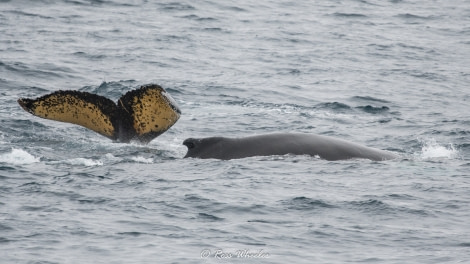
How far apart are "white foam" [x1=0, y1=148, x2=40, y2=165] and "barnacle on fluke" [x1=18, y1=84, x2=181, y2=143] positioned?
2.24 ft

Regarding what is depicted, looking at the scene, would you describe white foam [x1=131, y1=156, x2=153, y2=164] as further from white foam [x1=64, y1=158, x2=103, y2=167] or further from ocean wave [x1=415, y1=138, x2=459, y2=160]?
ocean wave [x1=415, y1=138, x2=459, y2=160]

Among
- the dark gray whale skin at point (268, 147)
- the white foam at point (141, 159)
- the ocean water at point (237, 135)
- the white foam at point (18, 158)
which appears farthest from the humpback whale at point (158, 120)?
the white foam at point (18, 158)

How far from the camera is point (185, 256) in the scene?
9422mm

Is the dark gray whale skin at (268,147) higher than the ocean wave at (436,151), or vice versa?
the dark gray whale skin at (268,147)

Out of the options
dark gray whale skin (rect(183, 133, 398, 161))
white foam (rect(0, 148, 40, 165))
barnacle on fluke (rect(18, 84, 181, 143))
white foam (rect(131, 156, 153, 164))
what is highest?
barnacle on fluke (rect(18, 84, 181, 143))

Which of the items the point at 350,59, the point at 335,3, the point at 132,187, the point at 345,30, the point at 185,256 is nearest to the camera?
the point at 185,256

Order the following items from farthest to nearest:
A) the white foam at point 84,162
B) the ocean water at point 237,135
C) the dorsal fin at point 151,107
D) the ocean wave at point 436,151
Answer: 1. the ocean wave at point 436,151
2. the white foam at point 84,162
3. the dorsal fin at point 151,107
4. the ocean water at point 237,135

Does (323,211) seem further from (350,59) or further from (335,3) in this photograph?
(335,3)

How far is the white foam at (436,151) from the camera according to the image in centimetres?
1509

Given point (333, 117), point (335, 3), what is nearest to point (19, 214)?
point (333, 117)

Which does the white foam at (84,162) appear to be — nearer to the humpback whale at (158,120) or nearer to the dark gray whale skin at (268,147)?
the humpback whale at (158,120)

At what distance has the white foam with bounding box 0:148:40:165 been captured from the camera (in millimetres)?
13117

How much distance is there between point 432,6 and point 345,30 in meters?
7.94

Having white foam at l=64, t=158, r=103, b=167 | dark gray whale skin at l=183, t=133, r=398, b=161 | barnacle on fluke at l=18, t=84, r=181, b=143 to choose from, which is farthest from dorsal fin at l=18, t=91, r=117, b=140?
dark gray whale skin at l=183, t=133, r=398, b=161
